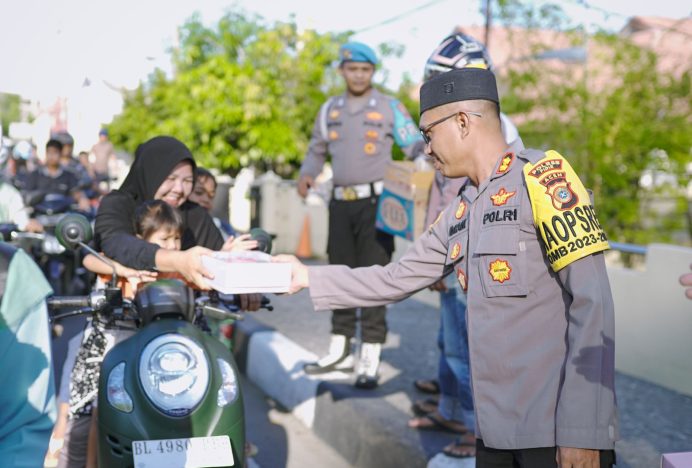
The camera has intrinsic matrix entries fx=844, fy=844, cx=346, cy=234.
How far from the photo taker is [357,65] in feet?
20.7

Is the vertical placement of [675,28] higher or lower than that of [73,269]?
higher

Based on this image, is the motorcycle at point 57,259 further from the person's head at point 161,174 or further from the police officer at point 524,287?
the police officer at point 524,287

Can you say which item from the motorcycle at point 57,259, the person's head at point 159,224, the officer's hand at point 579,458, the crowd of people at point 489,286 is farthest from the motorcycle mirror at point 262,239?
the motorcycle at point 57,259

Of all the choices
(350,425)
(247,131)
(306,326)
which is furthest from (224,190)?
(350,425)

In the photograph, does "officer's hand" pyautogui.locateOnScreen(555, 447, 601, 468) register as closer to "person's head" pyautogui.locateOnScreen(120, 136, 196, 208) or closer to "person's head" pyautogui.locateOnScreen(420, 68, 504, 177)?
"person's head" pyautogui.locateOnScreen(420, 68, 504, 177)

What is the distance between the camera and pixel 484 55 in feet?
15.3

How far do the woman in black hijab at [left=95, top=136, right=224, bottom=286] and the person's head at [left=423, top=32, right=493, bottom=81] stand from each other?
139 centimetres

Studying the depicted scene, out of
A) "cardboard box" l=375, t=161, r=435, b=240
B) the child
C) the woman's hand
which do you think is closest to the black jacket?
the child

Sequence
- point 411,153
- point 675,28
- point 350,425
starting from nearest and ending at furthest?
point 350,425 → point 411,153 → point 675,28

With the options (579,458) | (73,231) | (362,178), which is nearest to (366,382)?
(362,178)

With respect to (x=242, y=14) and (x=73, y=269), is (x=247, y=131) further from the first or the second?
(x=73, y=269)

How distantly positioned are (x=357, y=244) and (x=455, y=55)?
2.14 meters

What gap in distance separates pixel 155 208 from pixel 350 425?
2118mm

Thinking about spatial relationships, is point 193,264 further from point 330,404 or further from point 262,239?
point 330,404
